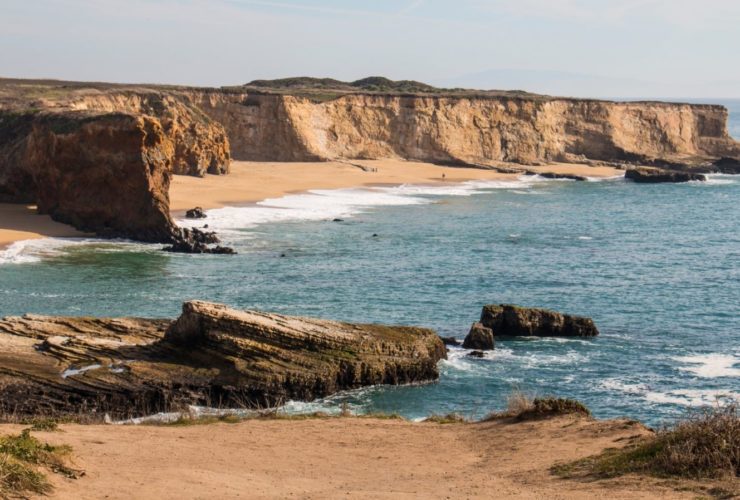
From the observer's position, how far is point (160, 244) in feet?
183

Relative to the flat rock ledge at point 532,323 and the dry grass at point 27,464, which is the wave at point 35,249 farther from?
the dry grass at point 27,464

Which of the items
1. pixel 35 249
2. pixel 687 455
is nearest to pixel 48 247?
pixel 35 249

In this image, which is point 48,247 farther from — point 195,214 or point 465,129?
point 465,129

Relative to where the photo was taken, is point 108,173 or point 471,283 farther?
point 108,173

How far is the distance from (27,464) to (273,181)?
72.5 metres

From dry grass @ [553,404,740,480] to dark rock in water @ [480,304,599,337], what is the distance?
19.7 metres

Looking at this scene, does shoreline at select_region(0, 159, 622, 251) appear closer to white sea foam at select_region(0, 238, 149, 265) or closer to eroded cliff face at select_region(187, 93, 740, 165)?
white sea foam at select_region(0, 238, 149, 265)

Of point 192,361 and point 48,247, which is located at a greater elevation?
point 48,247

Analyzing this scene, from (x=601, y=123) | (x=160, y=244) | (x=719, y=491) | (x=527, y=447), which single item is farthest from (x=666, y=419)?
(x=601, y=123)

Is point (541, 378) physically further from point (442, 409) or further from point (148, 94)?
point (148, 94)

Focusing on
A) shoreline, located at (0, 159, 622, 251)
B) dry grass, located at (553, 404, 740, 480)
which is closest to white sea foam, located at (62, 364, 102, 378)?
dry grass, located at (553, 404, 740, 480)

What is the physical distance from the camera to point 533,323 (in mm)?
37219

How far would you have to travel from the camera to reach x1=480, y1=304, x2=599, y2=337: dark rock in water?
37.0m

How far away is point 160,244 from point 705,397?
34492 millimetres
